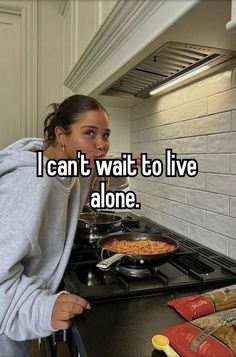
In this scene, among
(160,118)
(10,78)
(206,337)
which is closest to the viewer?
(206,337)

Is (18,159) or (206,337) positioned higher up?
(18,159)

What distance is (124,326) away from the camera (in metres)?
0.60

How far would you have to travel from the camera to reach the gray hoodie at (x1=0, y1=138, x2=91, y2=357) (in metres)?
0.67

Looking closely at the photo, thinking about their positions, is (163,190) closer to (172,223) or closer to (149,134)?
(172,223)

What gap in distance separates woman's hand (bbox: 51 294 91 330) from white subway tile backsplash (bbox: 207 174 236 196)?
56 centimetres

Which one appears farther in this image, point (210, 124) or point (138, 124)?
point (138, 124)

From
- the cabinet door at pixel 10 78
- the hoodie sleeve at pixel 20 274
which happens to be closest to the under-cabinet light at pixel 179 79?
the hoodie sleeve at pixel 20 274

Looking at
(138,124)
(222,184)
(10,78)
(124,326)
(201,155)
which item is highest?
(10,78)

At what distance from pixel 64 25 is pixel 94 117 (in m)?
1.58

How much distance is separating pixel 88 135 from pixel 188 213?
0.54 metres

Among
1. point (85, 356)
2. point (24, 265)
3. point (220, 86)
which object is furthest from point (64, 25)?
point (85, 356)

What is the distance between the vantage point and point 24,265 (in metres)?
0.80

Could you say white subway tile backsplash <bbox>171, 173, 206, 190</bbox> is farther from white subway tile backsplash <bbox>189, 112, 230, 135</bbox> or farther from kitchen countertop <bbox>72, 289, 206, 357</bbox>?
kitchen countertop <bbox>72, 289, 206, 357</bbox>

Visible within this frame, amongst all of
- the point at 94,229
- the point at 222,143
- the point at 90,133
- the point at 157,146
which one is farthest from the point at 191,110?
the point at 94,229
